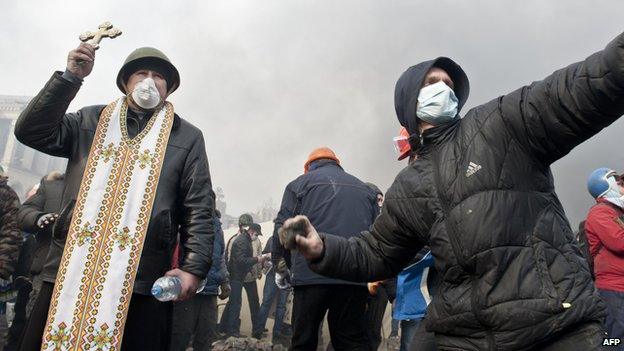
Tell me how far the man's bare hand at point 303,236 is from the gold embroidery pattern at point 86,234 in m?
1.06

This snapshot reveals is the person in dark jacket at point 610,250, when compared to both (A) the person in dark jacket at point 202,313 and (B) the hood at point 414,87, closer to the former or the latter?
(B) the hood at point 414,87

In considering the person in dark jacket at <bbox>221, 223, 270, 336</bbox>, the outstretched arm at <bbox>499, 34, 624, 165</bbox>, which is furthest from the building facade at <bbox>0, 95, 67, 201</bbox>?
the outstretched arm at <bbox>499, 34, 624, 165</bbox>

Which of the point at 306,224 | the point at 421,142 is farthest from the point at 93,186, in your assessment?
the point at 421,142

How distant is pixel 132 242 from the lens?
7.80ft

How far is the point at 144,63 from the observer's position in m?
2.94

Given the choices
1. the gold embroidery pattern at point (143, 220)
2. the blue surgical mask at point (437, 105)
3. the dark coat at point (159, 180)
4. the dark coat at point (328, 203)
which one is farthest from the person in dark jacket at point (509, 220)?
the dark coat at point (328, 203)

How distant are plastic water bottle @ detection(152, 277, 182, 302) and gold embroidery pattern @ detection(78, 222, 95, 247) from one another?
0.43 m

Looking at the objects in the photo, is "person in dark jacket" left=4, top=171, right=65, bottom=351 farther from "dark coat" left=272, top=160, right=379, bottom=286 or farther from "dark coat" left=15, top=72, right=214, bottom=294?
"dark coat" left=272, top=160, right=379, bottom=286

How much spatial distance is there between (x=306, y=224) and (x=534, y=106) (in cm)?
100

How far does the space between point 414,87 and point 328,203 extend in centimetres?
214

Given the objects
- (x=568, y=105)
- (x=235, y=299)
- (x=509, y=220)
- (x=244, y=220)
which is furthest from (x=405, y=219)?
(x=244, y=220)

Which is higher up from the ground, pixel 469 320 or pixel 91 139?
pixel 91 139

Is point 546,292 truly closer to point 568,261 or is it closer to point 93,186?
point 568,261

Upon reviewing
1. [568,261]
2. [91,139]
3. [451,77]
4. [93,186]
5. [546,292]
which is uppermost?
[451,77]
